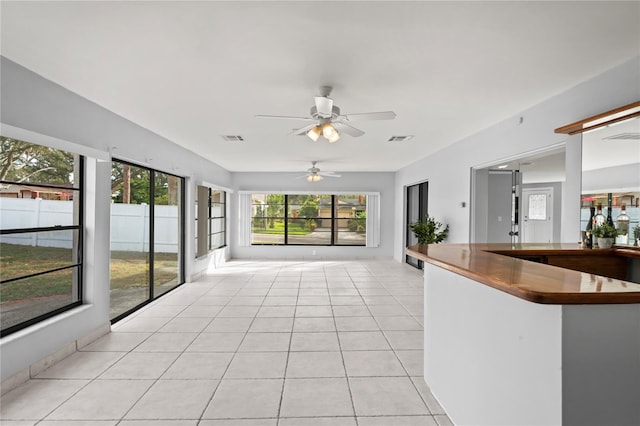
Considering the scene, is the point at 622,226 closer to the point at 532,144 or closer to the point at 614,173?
the point at 614,173

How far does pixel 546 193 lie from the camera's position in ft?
29.6

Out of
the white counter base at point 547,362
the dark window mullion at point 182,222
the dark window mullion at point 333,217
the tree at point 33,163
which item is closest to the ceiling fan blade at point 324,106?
the white counter base at point 547,362

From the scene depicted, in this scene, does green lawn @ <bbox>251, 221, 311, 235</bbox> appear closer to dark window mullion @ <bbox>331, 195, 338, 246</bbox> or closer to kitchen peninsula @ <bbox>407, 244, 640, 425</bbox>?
dark window mullion @ <bbox>331, 195, 338, 246</bbox>

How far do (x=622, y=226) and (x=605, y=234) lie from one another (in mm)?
119

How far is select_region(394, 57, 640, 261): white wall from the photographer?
2.65 meters

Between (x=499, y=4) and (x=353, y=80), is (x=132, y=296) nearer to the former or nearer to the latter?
(x=353, y=80)

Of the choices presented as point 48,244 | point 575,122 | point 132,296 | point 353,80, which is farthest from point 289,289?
point 575,122

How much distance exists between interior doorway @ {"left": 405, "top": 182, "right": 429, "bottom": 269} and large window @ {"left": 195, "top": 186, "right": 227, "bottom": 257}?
15.6 feet

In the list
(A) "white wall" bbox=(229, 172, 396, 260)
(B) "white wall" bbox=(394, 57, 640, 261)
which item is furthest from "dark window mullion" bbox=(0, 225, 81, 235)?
(A) "white wall" bbox=(229, 172, 396, 260)

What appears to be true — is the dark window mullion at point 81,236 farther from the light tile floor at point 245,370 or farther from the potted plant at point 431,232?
the potted plant at point 431,232

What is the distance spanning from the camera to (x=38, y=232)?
293cm

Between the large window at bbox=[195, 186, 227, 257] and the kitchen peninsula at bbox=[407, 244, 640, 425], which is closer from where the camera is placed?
the kitchen peninsula at bbox=[407, 244, 640, 425]

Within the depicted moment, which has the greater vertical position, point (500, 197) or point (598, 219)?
point (500, 197)

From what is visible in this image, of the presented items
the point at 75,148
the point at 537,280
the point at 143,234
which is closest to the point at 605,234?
the point at 537,280
